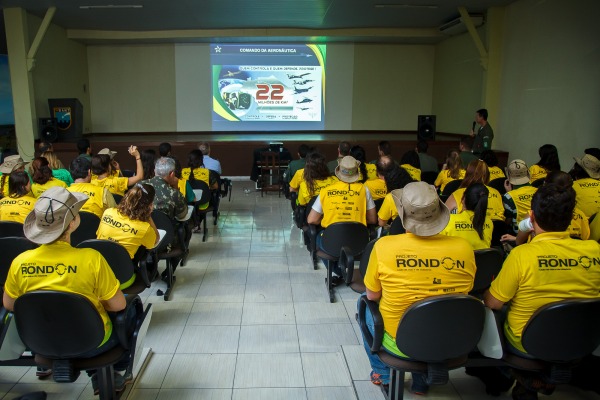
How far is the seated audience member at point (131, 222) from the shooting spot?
2959mm

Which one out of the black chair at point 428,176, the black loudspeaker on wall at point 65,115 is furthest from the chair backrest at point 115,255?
the black loudspeaker on wall at point 65,115

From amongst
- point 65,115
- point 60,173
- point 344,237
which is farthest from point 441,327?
point 65,115

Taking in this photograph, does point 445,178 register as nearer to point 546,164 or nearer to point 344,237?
point 546,164

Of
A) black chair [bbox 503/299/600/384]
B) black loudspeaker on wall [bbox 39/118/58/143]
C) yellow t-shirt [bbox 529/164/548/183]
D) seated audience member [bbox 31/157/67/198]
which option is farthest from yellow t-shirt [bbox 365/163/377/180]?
black loudspeaker on wall [bbox 39/118/58/143]

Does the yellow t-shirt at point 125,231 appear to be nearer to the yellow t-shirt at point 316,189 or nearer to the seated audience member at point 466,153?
the yellow t-shirt at point 316,189

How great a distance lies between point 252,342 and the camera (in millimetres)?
3051

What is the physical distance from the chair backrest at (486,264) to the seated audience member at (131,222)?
2.01 metres

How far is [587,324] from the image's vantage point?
73.6 inches

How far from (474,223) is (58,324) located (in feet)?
7.22

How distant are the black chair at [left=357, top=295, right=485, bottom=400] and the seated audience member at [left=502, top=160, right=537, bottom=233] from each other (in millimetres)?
1895

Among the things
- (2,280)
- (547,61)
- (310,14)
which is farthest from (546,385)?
(310,14)

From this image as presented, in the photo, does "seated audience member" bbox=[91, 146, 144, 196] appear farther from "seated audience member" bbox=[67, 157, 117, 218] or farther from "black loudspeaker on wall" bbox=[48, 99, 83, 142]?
"black loudspeaker on wall" bbox=[48, 99, 83, 142]

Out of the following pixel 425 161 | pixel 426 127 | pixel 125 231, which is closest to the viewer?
pixel 125 231

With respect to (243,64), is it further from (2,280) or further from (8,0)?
(2,280)
